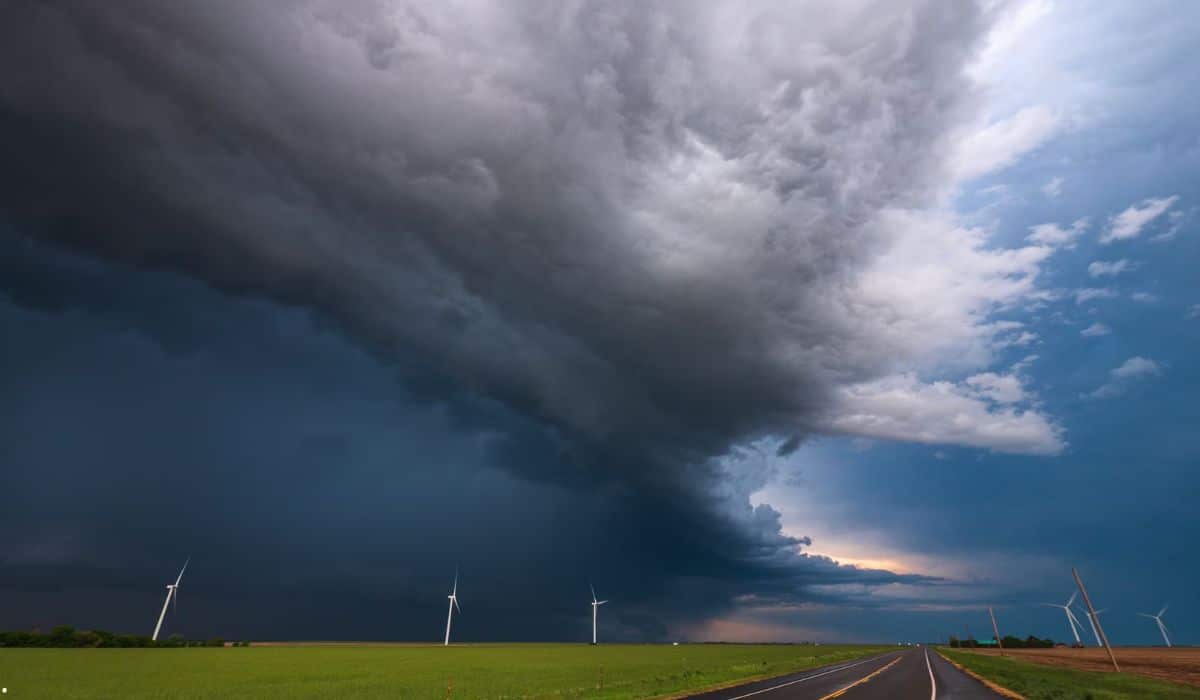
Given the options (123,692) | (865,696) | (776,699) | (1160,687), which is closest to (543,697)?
(776,699)

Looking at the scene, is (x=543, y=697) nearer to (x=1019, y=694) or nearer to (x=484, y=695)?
→ (x=484, y=695)

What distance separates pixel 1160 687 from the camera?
1986 inches

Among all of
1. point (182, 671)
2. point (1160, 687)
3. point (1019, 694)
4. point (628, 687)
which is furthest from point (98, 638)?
point (1160, 687)

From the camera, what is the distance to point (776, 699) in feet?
116

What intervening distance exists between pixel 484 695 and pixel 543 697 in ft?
24.2

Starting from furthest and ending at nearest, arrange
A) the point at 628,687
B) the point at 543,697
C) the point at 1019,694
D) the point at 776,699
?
the point at 628,687, the point at 1019,694, the point at 543,697, the point at 776,699

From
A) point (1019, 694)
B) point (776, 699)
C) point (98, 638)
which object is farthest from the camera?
point (98, 638)

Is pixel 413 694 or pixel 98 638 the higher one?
pixel 98 638

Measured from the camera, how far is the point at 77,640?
130500 millimetres

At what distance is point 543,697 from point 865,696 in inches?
758

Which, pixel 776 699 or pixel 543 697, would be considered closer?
pixel 776 699

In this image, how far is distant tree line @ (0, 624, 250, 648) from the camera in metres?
120

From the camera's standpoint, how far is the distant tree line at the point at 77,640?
12031 centimetres

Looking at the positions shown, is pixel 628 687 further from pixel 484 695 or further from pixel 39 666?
pixel 39 666
